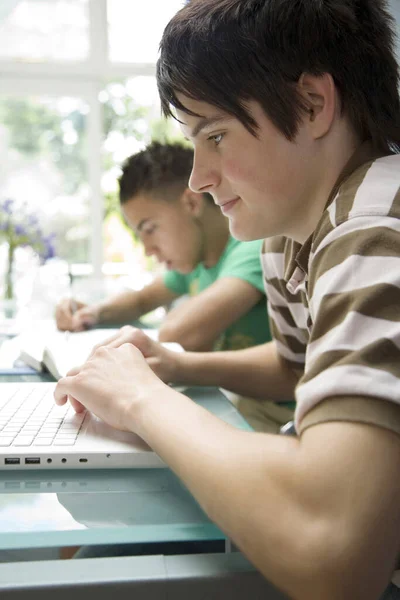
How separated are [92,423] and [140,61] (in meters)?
2.86

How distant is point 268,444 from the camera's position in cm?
48

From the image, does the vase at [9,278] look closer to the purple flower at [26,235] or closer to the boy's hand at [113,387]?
the purple flower at [26,235]

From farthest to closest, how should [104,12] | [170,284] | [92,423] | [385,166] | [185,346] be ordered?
[104,12]
[170,284]
[185,346]
[92,423]
[385,166]

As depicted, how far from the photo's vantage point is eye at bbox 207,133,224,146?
2.21ft

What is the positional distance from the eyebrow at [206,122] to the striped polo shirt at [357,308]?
0.15 m

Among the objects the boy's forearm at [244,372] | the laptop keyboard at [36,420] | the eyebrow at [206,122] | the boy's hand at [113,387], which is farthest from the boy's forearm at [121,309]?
the eyebrow at [206,122]

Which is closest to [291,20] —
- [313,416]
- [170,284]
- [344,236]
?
[344,236]

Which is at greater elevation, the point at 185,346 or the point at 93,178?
the point at 93,178

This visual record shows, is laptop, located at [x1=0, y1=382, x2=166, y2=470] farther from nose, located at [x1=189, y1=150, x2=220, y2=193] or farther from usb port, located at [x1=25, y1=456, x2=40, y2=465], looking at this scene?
nose, located at [x1=189, y1=150, x2=220, y2=193]

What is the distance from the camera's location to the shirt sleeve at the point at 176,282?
2.04 meters

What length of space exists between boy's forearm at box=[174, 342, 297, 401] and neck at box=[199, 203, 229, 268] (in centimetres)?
69

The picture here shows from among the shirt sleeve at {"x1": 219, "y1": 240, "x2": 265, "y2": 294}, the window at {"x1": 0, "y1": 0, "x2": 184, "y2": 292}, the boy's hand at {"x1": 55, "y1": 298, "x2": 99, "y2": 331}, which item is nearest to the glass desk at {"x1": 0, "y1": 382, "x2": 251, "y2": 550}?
the shirt sleeve at {"x1": 219, "y1": 240, "x2": 265, "y2": 294}

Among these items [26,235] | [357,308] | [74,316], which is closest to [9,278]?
[26,235]

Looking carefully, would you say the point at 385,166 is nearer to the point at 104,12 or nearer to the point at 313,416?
the point at 313,416
